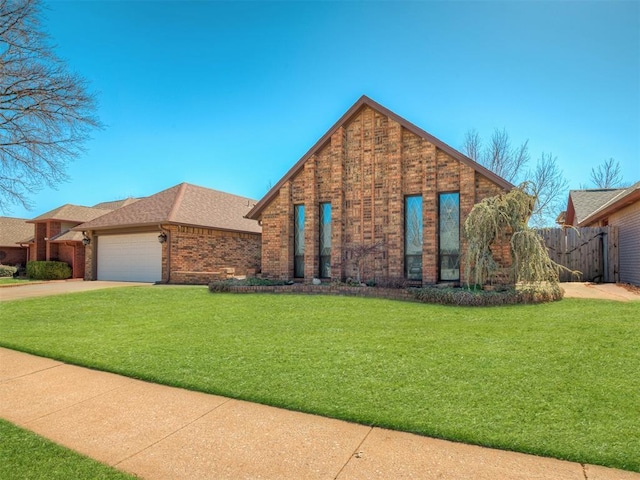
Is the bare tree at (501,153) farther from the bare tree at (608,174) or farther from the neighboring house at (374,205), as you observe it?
the neighboring house at (374,205)

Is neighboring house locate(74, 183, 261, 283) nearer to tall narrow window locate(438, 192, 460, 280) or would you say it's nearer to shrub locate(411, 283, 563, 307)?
tall narrow window locate(438, 192, 460, 280)

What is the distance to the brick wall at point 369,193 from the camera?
37.7 feet

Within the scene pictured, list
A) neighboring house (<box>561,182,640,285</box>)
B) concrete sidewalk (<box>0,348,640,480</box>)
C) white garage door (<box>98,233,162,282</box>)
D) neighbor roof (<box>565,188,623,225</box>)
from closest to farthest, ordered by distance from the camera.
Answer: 1. concrete sidewalk (<box>0,348,640,480</box>)
2. neighboring house (<box>561,182,640,285</box>)
3. white garage door (<box>98,233,162,282</box>)
4. neighbor roof (<box>565,188,623,225</box>)

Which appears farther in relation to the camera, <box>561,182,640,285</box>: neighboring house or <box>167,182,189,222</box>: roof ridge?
<box>167,182,189,222</box>: roof ridge

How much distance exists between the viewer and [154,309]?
9531 mm

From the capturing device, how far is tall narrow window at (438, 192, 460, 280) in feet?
37.5

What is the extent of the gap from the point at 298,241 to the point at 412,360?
9.16 m

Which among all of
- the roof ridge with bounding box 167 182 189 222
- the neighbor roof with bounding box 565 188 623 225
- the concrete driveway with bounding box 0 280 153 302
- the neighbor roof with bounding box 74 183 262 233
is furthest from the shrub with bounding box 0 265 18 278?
the neighbor roof with bounding box 565 188 623 225

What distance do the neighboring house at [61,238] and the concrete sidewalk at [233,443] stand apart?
78.4 ft

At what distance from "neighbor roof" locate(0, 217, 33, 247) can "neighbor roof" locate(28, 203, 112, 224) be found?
4.75 m

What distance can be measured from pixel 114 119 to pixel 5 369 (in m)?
10.0

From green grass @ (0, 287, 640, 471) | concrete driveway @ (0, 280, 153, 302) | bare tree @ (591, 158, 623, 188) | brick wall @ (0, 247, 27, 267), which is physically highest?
bare tree @ (591, 158, 623, 188)

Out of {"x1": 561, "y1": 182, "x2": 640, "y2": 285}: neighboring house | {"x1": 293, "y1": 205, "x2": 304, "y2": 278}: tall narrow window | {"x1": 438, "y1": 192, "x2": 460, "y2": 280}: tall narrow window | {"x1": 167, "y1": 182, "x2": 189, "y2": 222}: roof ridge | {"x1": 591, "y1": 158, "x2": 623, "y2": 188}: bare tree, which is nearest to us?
{"x1": 438, "y1": 192, "x2": 460, "y2": 280}: tall narrow window

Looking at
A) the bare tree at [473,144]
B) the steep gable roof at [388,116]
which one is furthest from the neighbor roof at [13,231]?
the bare tree at [473,144]
